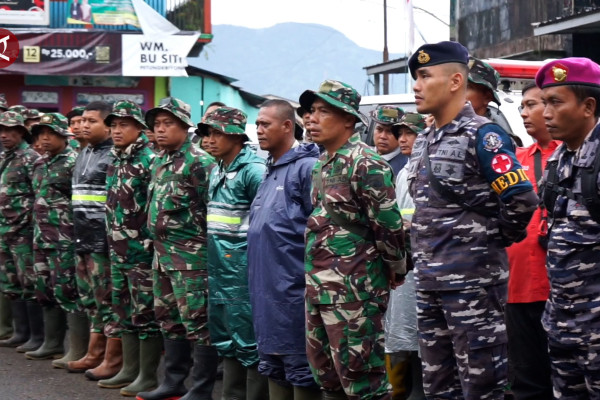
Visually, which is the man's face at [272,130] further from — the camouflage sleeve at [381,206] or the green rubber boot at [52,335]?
the green rubber boot at [52,335]

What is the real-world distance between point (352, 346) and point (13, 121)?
19.5 ft

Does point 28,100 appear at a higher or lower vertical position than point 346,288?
higher

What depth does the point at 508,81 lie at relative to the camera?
900 cm

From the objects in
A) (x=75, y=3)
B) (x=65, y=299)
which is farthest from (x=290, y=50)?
(x=65, y=299)

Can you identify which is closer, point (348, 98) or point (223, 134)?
point (348, 98)

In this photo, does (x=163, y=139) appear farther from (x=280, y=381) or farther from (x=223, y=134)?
(x=280, y=381)

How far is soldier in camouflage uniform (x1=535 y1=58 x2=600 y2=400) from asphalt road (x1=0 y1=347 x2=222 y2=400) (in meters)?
3.63

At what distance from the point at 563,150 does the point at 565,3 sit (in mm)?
14387

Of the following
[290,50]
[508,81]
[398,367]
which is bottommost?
[398,367]

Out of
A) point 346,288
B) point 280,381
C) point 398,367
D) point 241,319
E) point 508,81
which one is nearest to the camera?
point 346,288

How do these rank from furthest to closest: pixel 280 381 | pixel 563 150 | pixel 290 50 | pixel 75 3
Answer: pixel 290 50 → pixel 75 3 → pixel 280 381 → pixel 563 150

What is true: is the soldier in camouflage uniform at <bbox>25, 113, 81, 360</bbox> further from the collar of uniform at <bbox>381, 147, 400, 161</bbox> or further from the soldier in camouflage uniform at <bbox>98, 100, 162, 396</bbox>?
the collar of uniform at <bbox>381, 147, 400, 161</bbox>

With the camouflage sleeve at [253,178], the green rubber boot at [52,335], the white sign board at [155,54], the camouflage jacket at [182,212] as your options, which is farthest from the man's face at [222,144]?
the white sign board at [155,54]

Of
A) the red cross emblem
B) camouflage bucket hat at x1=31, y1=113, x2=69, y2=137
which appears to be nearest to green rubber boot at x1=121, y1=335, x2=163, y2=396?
camouflage bucket hat at x1=31, y1=113, x2=69, y2=137
